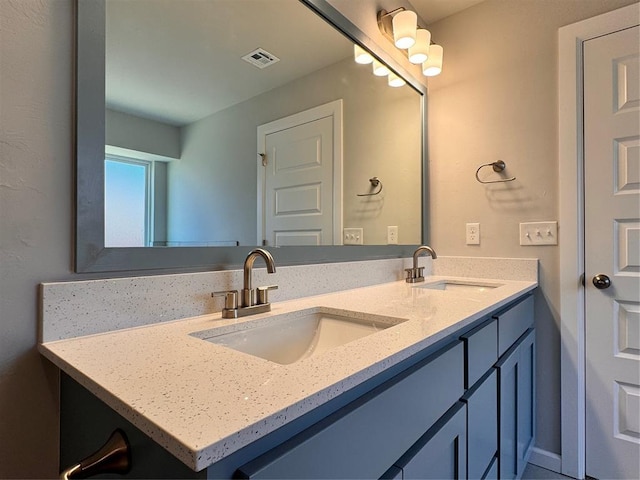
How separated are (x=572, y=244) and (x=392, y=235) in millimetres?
796

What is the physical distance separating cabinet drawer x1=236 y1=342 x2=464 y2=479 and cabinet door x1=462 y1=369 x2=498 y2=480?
0.15 metres

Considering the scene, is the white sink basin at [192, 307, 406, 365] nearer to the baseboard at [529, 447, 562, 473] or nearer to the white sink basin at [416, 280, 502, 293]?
the white sink basin at [416, 280, 502, 293]

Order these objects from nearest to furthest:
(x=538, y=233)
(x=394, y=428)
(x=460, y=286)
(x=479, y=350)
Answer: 1. (x=394, y=428)
2. (x=479, y=350)
3. (x=538, y=233)
4. (x=460, y=286)

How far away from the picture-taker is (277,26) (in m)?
1.18

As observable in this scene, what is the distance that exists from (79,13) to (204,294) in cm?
66

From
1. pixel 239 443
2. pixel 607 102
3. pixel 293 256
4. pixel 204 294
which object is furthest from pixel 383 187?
pixel 239 443

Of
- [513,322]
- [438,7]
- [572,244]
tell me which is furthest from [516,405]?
[438,7]

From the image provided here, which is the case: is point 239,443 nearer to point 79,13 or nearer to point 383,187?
point 79,13

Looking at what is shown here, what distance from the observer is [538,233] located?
1688mm

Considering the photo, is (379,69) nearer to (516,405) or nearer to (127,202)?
(127,202)

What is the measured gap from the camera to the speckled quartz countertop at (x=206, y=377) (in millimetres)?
386

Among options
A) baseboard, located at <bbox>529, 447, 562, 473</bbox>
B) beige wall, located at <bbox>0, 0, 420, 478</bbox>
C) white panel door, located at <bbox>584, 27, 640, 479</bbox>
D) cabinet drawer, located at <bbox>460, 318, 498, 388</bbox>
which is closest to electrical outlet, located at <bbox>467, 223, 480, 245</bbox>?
white panel door, located at <bbox>584, 27, 640, 479</bbox>

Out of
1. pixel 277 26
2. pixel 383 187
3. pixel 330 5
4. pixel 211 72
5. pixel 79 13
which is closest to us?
pixel 79 13

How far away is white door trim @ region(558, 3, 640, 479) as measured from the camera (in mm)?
1580
